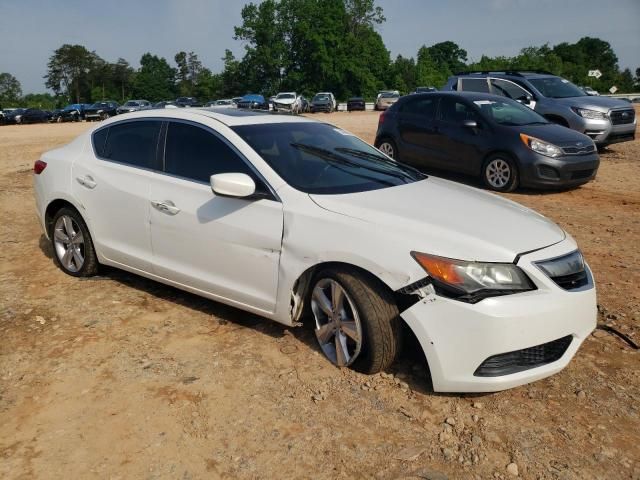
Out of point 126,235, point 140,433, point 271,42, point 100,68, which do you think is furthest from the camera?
point 100,68

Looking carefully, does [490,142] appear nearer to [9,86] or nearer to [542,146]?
[542,146]

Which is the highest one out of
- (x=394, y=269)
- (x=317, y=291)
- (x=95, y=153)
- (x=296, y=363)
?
(x=95, y=153)

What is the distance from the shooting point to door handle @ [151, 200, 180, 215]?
13.1 ft

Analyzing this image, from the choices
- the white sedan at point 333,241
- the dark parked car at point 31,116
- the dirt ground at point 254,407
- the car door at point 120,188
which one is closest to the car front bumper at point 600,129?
the dirt ground at point 254,407

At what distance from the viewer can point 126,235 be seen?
173 inches

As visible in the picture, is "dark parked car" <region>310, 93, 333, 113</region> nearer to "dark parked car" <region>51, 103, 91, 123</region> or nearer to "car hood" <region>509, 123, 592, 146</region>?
"dark parked car" <region>51, 103, 91, 123</region>

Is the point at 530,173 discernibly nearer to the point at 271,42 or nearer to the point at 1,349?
the point at 1,349

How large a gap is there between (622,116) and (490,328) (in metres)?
11.1

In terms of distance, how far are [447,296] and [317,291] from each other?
0.84 meters

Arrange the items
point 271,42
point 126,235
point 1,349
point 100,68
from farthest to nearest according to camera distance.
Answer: point 100,68
point 271,42
point 126,235
point 1,349

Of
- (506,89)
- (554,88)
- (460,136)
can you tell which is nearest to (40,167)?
(460,136)

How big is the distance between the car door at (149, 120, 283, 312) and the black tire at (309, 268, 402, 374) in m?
0.54

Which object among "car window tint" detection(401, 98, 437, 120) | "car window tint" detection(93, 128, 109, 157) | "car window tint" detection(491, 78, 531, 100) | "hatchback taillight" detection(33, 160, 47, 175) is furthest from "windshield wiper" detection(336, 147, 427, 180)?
"car window tint" detection(491, 78, 531, 100)

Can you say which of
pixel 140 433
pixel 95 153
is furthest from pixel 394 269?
pixel 95 153
